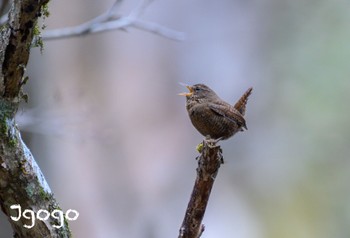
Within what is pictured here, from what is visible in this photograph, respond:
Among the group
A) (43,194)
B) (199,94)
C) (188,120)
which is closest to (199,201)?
(43,194)

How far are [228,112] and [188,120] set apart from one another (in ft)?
14.2

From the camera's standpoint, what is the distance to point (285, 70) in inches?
325

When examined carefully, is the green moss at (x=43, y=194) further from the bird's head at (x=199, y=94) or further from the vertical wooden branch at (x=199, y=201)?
the bird's head at (x=199, y=94)

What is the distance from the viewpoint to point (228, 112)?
3.12 m

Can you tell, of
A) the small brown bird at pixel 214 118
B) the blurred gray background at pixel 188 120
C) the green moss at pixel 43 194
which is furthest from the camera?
the blurred gray background at pixel 188 120

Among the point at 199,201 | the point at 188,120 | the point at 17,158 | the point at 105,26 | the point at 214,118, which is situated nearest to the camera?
the point at 17,158

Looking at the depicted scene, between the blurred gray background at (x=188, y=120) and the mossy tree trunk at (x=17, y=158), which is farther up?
the blurred gray background at (x=188, y=120)

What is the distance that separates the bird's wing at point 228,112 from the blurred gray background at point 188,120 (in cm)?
287

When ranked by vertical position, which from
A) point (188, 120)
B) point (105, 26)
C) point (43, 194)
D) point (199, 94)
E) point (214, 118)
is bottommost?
point (43, 194)

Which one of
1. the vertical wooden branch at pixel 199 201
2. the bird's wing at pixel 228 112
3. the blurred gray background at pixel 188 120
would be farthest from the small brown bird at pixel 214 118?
the blurred gray background at pixel 188 120

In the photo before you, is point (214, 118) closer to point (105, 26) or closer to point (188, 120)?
point (105, 26)

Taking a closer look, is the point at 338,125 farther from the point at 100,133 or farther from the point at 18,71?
the point at 18,71

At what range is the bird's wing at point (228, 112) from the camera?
3.12 metres

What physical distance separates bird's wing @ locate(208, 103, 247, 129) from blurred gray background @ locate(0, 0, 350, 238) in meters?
2.87
